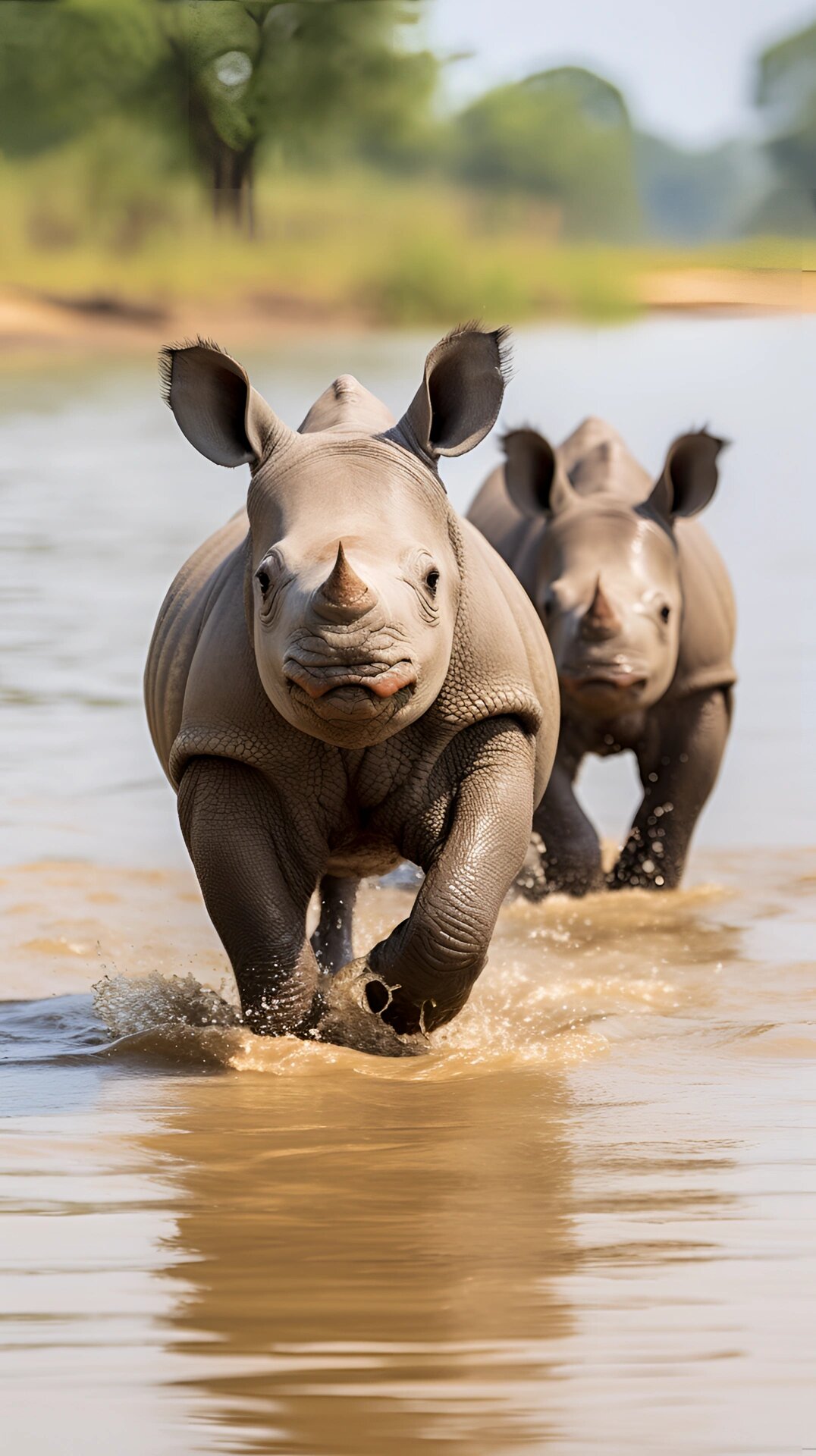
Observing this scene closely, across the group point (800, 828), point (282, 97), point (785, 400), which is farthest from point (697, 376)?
point (800, 828)

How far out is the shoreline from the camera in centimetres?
3322

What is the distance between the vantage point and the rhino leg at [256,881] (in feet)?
18.5

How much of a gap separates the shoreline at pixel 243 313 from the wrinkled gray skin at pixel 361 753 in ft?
89.8

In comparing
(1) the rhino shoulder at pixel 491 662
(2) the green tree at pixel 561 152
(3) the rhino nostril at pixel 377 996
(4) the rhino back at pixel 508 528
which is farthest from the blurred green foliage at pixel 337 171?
(3) the rhino nostril at pixel 377 996

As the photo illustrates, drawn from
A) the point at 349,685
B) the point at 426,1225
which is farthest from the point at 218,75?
the point at 426,1225

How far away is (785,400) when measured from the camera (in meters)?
30.3

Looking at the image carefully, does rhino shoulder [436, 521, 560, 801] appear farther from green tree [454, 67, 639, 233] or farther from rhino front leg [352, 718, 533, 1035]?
green tree [454, 67, 639, 233]

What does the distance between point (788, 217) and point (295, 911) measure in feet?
82.9

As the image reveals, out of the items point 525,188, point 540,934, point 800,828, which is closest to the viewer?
point 540,934

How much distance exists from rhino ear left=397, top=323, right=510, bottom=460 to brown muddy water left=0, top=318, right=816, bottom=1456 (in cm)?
143

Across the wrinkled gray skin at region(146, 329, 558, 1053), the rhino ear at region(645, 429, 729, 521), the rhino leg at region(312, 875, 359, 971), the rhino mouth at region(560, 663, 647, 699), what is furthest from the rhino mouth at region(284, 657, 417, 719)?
the rhino ear at region(645, 429, 729, 521)

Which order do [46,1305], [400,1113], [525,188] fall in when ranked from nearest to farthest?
[46,1305]
[400,1113]
[525,188]

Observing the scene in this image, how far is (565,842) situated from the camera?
8.52 m

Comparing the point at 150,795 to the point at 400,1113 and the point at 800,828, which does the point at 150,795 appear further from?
the point at 400,1113
